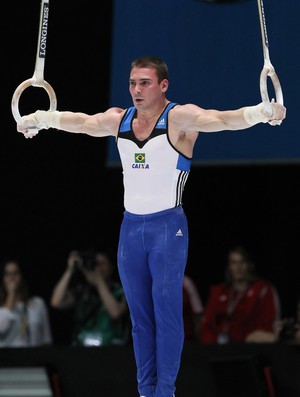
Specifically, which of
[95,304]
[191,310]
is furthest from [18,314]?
[191,310]

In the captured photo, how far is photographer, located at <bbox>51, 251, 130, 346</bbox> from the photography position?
9.17 m

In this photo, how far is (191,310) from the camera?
9344mm

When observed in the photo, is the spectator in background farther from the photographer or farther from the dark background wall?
the dark background wall

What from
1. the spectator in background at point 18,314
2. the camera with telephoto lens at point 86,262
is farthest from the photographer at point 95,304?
the spectator in background at point 18,314

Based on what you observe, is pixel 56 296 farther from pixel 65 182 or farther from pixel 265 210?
pixel 265 210

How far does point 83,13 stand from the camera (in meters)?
10.5

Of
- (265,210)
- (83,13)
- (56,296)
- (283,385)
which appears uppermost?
(83,13)

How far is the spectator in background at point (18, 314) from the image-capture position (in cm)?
931

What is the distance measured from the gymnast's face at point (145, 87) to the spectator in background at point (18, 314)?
11.2ft

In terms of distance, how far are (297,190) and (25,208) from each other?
2.79 m

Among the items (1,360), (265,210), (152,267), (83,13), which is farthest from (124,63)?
(152,267)

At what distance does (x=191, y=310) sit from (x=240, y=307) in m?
0.54

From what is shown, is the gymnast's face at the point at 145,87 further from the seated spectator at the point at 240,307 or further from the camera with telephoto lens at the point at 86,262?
the camera with telephoto lens at the point at 86,262

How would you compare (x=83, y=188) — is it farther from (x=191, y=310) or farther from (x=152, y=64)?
(x=152, y=64)
